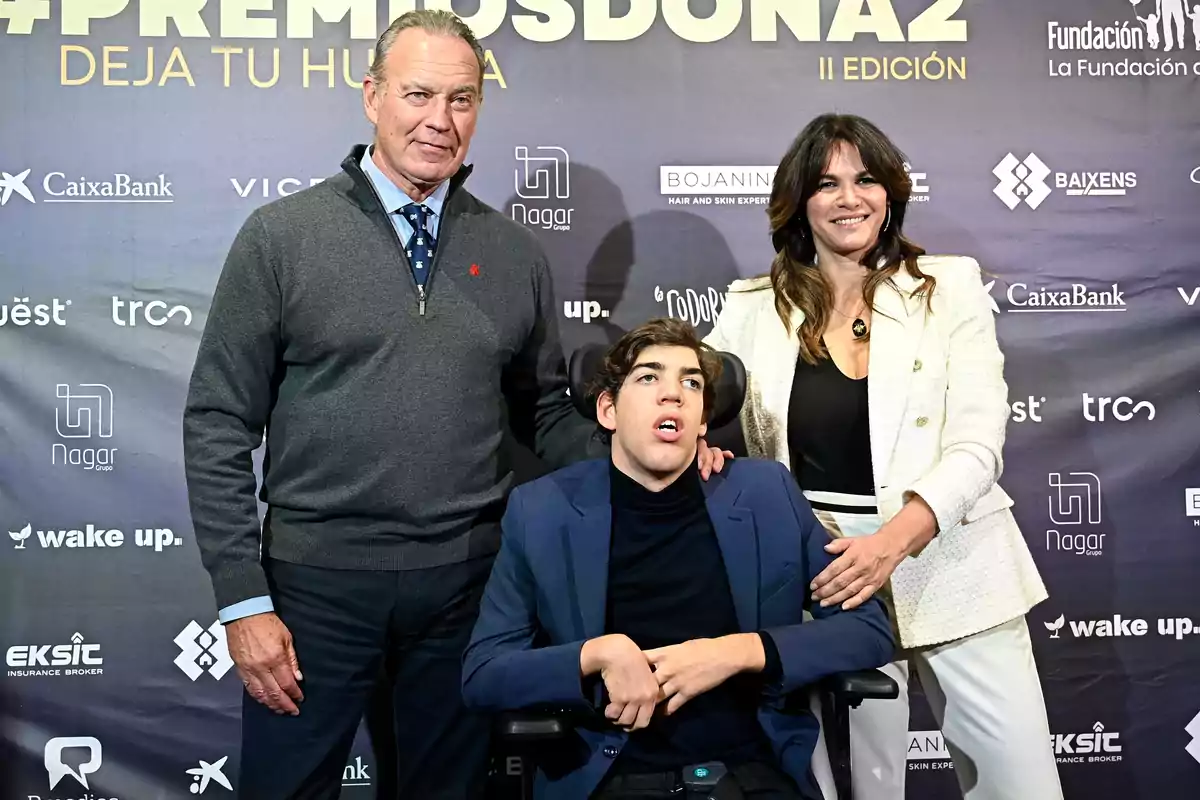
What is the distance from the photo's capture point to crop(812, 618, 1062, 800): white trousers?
2.43m

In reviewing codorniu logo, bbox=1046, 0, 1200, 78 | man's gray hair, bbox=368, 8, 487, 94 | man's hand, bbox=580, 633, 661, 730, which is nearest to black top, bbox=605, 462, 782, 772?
man's hand, bbox=580, 633, 661, 730

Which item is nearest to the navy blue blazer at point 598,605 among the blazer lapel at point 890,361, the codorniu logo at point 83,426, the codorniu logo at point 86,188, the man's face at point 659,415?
the man's face at point 659,415

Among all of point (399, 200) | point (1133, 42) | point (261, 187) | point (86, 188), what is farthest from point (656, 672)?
point (1133, 42)

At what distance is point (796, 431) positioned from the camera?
2543mm

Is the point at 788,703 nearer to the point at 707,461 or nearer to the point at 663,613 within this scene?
the point at 663,613

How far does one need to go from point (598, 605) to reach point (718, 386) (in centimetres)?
56

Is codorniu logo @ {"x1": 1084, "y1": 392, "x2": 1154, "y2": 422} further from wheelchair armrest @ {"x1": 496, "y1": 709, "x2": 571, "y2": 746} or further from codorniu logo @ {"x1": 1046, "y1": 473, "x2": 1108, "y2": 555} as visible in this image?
wheelchair armrest @ {"x1": 496, "y1": 709, "x2": 571, "y2": 746}

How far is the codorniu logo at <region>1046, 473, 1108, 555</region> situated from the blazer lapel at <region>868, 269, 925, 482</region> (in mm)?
1226

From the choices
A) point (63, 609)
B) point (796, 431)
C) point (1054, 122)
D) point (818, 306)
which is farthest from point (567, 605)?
point (1054, 122)

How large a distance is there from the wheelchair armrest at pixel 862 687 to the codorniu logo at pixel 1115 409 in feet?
5.61

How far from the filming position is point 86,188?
3229 millimetres

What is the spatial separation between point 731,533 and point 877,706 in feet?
2.14

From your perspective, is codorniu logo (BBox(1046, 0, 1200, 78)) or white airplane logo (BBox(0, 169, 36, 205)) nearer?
white airplane logo (BBox(0, 169, 36, 205))

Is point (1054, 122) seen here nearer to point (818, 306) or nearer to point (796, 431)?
point (818, 306)
